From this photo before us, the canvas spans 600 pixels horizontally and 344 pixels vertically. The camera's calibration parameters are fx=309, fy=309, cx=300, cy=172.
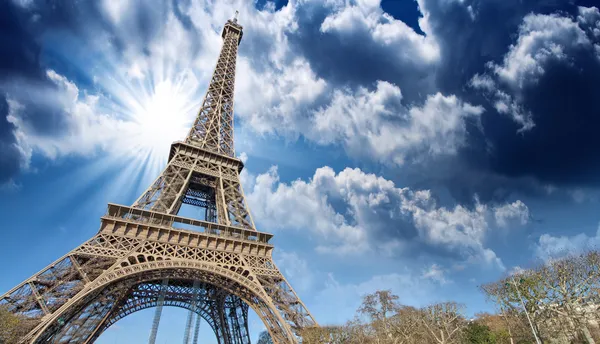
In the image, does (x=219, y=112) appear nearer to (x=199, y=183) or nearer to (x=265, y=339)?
(x=199, y=183)

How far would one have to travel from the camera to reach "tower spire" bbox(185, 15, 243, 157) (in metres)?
32.5

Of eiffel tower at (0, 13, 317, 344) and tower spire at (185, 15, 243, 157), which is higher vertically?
tower spire at (185, 15, 243, 157)

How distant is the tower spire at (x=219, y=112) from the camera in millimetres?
32469

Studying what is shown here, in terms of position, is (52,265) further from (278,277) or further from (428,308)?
(428,308)

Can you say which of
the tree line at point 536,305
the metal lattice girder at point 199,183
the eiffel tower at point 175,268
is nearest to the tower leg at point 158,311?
the eiffel tower at point 175,268

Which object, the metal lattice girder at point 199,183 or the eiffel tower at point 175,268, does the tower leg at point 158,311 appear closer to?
the eiffel tower at point 175,268

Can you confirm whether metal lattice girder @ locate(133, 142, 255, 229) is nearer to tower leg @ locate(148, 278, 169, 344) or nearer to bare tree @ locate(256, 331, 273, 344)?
tower leg @ locate(148, 278, 169, 344)

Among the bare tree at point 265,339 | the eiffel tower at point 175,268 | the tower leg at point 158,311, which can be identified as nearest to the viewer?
the eiffel tower at point 175,268

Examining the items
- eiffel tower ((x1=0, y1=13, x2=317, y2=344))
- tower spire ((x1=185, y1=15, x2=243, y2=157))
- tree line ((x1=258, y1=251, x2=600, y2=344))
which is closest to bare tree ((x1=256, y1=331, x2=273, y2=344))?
eiffel tower ((x1=0, y1=13, x2=317, y2=344))

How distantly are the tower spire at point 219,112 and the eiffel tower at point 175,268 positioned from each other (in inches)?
10.1

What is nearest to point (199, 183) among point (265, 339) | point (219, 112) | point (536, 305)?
point (219, 112)

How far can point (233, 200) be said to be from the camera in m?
28.2

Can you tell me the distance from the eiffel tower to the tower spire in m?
0.26

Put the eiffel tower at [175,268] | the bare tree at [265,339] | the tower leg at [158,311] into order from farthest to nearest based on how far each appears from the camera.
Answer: the bare tree at [265,339] < the tower leg at [158,311] < the eiffel tower at [175,268]
